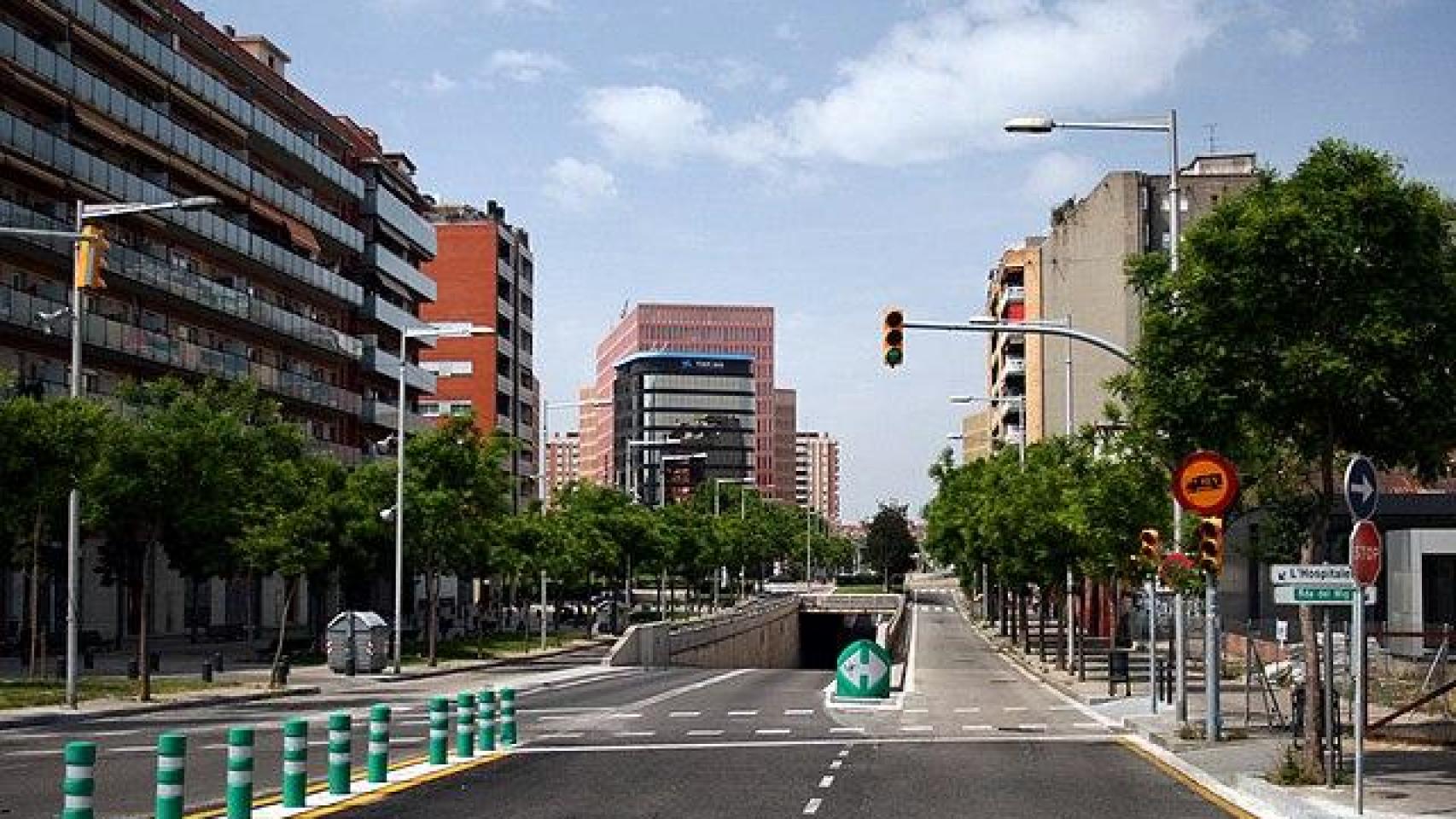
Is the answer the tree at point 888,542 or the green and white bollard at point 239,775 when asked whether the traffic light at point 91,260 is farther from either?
the tree at point 888,542

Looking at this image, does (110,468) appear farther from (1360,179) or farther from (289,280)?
(289,280)

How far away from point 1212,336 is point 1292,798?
5350mm

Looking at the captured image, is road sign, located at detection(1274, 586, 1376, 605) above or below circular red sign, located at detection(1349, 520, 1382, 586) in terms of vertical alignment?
below

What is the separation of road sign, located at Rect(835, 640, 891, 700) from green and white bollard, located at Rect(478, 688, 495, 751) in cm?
1552

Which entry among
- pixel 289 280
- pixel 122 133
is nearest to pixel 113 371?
pixel 122 133

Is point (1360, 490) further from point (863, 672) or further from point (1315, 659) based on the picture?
point (863, 672)

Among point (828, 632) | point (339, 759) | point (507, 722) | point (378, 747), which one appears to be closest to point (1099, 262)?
point (828, 632)

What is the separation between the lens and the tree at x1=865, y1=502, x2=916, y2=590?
168 m

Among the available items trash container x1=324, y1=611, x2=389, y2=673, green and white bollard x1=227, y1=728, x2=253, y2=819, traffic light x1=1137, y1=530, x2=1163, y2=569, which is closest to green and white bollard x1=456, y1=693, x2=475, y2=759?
green and white bollard x1=227, y1=728, x2=253, y2=819

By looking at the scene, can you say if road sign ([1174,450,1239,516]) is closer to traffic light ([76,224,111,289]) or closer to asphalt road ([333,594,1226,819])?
asphalt road ([333,594,1226,819])

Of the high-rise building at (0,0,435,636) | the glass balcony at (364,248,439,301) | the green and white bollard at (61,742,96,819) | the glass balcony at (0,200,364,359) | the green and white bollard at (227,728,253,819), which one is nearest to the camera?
the green and white bollard at (61,742,96,819)

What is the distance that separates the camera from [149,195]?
64.4 meters

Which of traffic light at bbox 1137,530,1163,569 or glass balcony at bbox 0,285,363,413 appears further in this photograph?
glass balcony at bbox 0,285,363,413

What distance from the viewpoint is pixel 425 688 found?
47094 millimetres
